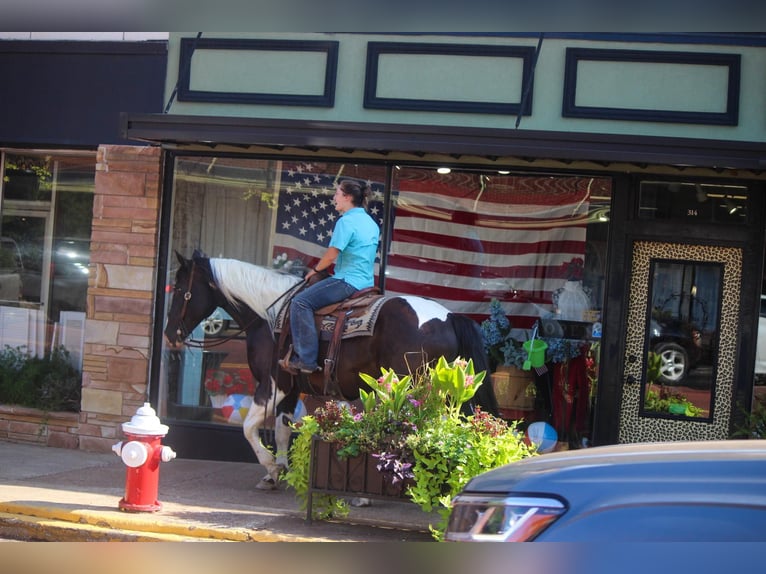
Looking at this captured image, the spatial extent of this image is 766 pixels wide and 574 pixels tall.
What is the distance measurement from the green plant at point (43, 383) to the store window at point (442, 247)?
1.32 metres

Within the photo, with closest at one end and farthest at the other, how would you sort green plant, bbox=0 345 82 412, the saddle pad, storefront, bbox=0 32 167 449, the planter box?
1. the planter box
2. the saddle pad
3. storefront, bbox=0 32 167 449
4. green plant, bbox=0 345 82 412

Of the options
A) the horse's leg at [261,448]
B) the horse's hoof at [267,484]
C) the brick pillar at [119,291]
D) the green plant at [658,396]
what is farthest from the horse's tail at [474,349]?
the brick pillar at [119,291]

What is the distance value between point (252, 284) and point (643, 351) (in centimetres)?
407

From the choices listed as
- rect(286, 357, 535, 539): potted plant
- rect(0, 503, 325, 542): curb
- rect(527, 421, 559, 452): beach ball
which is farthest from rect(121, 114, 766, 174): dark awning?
rect(0, 503, 325, 542): curb

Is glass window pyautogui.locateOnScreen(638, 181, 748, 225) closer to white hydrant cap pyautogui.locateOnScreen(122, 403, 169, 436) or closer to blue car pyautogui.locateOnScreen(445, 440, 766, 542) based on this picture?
A: white hydrant cap pyautogui.locateOnScreen(122, 403, 169, 436)

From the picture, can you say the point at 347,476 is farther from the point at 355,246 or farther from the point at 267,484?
the point at 355,246

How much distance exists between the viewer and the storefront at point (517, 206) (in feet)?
31.5

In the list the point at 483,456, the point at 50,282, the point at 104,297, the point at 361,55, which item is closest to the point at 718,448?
the point at 483,456

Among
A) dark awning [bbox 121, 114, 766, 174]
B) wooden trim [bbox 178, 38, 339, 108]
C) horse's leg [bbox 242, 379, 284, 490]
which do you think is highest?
wooden trim [bbox 178, 38, 339, 108]

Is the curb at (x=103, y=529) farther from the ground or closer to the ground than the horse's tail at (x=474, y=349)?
closer to the ground

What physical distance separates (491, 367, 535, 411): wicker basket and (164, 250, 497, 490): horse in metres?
1.03

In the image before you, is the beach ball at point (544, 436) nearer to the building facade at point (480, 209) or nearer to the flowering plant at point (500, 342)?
the building facade at point (480, 209)

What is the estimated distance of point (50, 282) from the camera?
1146 cm

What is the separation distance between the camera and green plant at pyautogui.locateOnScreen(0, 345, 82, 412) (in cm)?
1104
